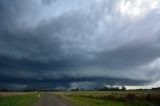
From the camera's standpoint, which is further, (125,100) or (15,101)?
(125,100)

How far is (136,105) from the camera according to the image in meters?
53.6

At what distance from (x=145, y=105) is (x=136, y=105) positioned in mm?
2308

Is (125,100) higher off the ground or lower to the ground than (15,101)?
higher

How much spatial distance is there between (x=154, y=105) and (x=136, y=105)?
303cm

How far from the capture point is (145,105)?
51.6 metres

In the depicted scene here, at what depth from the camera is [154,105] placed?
171 feet

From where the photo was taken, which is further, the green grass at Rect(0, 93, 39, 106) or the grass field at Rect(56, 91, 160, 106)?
the grass field at Rect(56, 91, 160, 106)

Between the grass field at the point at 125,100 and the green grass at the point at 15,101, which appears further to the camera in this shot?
the grass field at the point at 125,100
